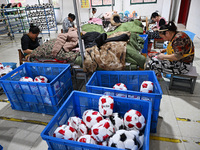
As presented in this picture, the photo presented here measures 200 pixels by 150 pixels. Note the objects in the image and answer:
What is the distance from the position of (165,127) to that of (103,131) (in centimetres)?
97

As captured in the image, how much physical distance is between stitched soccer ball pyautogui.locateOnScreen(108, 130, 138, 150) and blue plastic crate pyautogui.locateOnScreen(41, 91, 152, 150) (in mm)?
92

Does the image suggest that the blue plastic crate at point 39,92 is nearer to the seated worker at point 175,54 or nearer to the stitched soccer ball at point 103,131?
the stitched soccer ball at point 103,131

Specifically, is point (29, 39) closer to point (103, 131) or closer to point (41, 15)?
point (103, 131)

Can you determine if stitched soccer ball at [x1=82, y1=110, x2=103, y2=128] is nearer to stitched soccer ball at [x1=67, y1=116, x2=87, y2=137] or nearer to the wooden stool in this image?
stitched soccer ball at [x1=67, y1=116, x2=87, y2=137]

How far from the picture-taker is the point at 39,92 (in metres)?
2.00

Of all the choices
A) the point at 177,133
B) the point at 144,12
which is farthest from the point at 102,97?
the point at 144,12

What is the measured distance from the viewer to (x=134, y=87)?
2.25 metres

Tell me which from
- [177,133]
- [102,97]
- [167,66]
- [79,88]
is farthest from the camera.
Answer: [79,88]

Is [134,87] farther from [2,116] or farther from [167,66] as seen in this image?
[2,116]

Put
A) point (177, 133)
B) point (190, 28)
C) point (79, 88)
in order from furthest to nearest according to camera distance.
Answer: point (190, 28) → point (79, 88) → point (177, 133)

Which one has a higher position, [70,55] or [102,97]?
[70,55]

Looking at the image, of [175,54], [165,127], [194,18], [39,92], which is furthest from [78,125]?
[194,18]

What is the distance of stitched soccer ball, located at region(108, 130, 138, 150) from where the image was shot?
119cm

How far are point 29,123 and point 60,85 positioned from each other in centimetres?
70
